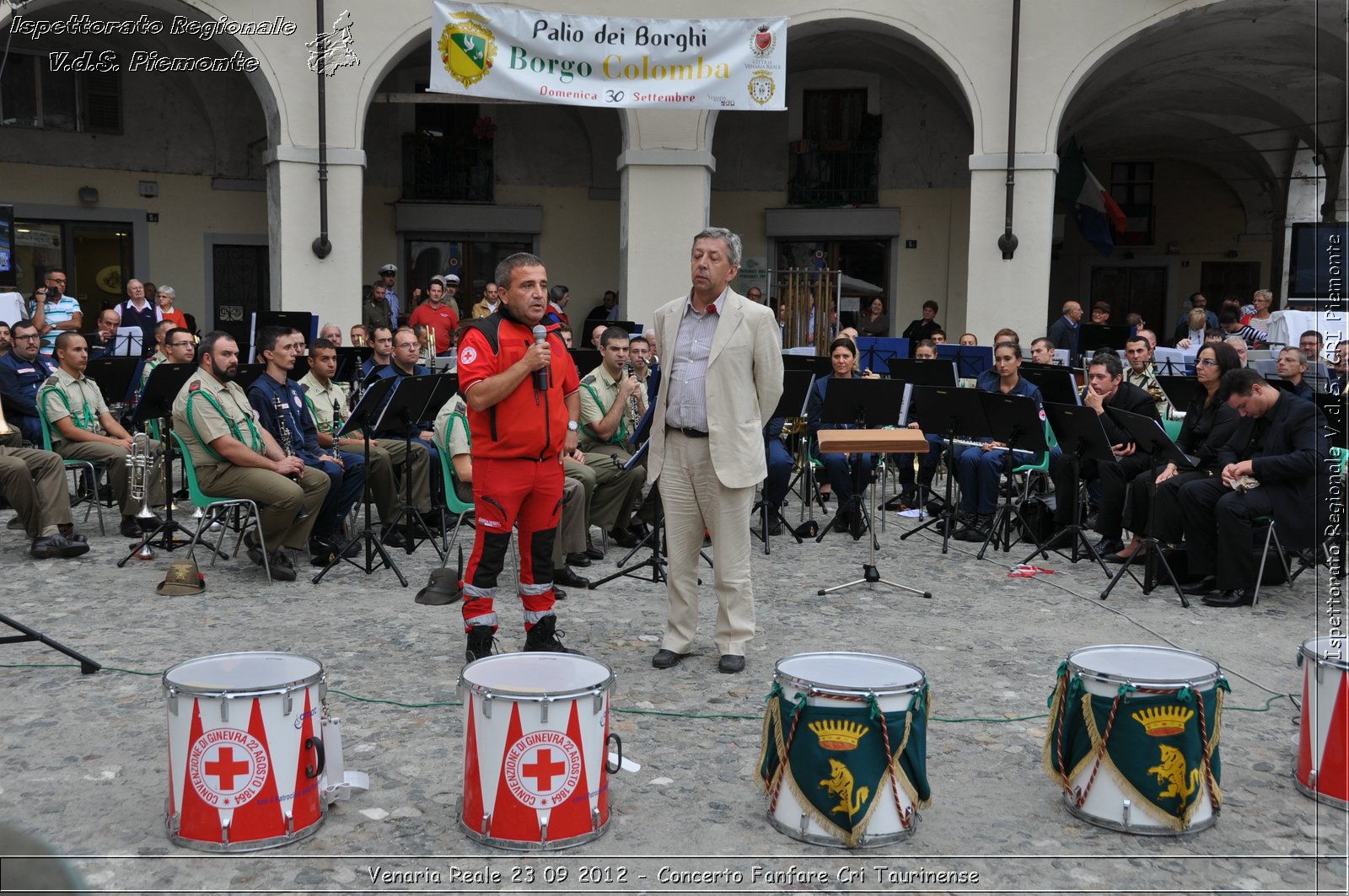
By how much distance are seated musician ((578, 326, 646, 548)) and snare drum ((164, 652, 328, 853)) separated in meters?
4.87

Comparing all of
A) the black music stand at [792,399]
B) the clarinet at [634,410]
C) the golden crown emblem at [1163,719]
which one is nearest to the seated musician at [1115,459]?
the black music stand at [792,399]

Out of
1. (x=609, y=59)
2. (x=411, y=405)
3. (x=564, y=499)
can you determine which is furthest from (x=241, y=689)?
(x=609, y=59)

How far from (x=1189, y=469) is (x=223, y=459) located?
21.3 ft

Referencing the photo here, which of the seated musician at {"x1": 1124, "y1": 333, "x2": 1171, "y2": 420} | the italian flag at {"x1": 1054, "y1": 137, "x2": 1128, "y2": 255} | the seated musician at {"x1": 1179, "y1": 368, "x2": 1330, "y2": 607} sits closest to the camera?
the seated musician at {"x1": 1179, "y1": 368, "x2": 1330, "y2": 607}

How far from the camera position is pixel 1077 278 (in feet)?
88.3

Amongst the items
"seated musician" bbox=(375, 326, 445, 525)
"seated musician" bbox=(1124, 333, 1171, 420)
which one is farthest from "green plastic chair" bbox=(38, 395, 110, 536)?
"seated musician" bbox=(1124, 333, 1171, 420)

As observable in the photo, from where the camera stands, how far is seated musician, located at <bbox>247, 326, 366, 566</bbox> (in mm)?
8109

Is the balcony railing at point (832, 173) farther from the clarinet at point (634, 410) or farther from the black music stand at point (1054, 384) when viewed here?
the clarinet at point (634, 410)

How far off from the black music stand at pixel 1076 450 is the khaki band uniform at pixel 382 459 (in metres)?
4.59

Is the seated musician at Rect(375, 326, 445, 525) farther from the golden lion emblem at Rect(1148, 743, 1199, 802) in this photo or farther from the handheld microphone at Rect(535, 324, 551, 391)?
the golden lion emblem at Rect(1148, 743, 1199, 802)

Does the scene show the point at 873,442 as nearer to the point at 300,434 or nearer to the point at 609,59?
the point at 300,434

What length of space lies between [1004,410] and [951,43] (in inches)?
322

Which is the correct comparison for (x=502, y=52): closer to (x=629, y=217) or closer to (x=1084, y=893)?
(x=629, y=217)

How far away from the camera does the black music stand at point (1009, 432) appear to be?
8.77m
